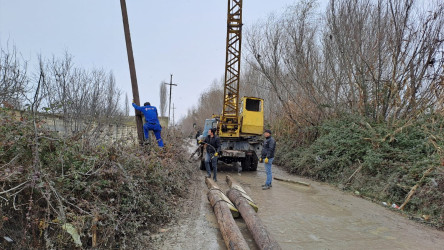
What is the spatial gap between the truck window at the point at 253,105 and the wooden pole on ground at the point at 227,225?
6.01m

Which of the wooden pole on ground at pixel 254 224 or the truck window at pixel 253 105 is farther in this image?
the truck window at pixel 253 105

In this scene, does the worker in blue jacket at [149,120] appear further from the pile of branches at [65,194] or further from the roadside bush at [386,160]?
the roadside bush at [386,160]

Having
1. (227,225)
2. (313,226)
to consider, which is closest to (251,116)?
(313,226)

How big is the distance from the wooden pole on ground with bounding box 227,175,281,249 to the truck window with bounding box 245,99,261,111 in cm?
561

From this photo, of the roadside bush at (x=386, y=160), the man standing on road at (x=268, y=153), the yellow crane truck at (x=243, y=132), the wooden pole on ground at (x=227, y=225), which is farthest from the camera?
the yellow crane truck at (x=243, y=132)

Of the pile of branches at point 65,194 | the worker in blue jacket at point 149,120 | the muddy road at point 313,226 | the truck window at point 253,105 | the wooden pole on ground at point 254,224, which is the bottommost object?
the muddy road at point 313,226

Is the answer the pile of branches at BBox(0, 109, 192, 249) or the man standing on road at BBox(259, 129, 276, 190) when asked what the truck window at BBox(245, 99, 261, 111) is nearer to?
the man standing on road at BBox(259, 129, 276, 190)

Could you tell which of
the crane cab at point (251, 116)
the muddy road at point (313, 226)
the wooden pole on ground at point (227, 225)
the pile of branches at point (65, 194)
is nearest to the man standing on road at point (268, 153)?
the muddy road at point (313, 226)

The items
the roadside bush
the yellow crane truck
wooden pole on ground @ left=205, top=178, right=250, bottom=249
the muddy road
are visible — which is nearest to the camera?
wooden pole on ground @ left=205, top=178, right=250, bottom=249

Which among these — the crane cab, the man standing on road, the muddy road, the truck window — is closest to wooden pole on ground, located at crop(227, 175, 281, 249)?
the muddy road

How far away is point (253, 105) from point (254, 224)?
747 cm

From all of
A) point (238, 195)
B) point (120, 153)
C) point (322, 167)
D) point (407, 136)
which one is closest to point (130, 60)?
point (120, 153)

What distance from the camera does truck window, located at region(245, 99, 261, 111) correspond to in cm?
1141

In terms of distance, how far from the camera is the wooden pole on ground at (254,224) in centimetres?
386
